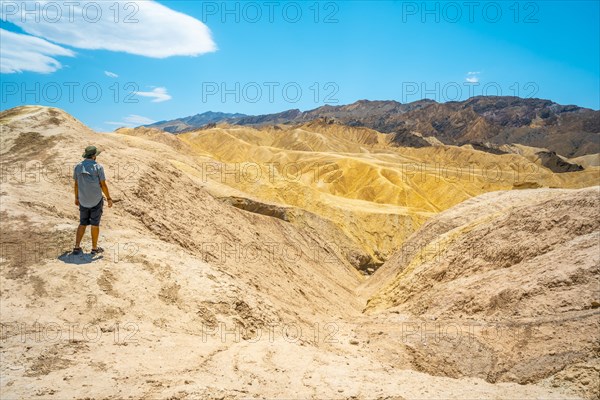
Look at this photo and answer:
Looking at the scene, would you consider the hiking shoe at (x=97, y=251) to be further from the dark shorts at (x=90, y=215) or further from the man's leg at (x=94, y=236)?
the dark shorts at (x=90, y=215)

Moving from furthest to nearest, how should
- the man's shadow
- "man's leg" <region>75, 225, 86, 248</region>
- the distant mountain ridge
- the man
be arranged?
1. the distant mountain ridge
2. the man
3. "man's leg" <region>75, 225, 86, 248</region>
4. the man's shadow

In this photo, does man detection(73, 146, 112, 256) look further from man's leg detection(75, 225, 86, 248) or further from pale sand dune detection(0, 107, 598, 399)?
pale sand dune detection(0, 107, 598, 399)

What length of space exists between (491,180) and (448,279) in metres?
52.7

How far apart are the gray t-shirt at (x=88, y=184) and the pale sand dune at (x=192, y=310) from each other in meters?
0.83

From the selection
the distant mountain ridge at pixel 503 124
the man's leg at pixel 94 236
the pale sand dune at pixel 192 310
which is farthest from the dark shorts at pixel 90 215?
the distant mountain ridge at pixel 503 124

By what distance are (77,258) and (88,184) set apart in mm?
1195

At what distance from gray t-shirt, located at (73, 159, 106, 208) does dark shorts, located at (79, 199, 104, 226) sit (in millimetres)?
66

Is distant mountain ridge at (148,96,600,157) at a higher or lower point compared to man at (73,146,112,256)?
higher

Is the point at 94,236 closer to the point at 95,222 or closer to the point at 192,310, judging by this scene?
the point at 95,222

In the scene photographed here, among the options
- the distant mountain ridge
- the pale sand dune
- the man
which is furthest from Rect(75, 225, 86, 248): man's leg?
the distant mountain ridge

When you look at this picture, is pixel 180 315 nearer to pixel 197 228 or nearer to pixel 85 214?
pixel 85 214

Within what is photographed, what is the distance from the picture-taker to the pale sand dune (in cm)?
475

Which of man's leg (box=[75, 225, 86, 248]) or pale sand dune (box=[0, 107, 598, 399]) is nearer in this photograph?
pale sand dune (box=[0, 107, 598, 399])

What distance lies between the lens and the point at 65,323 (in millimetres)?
5316
